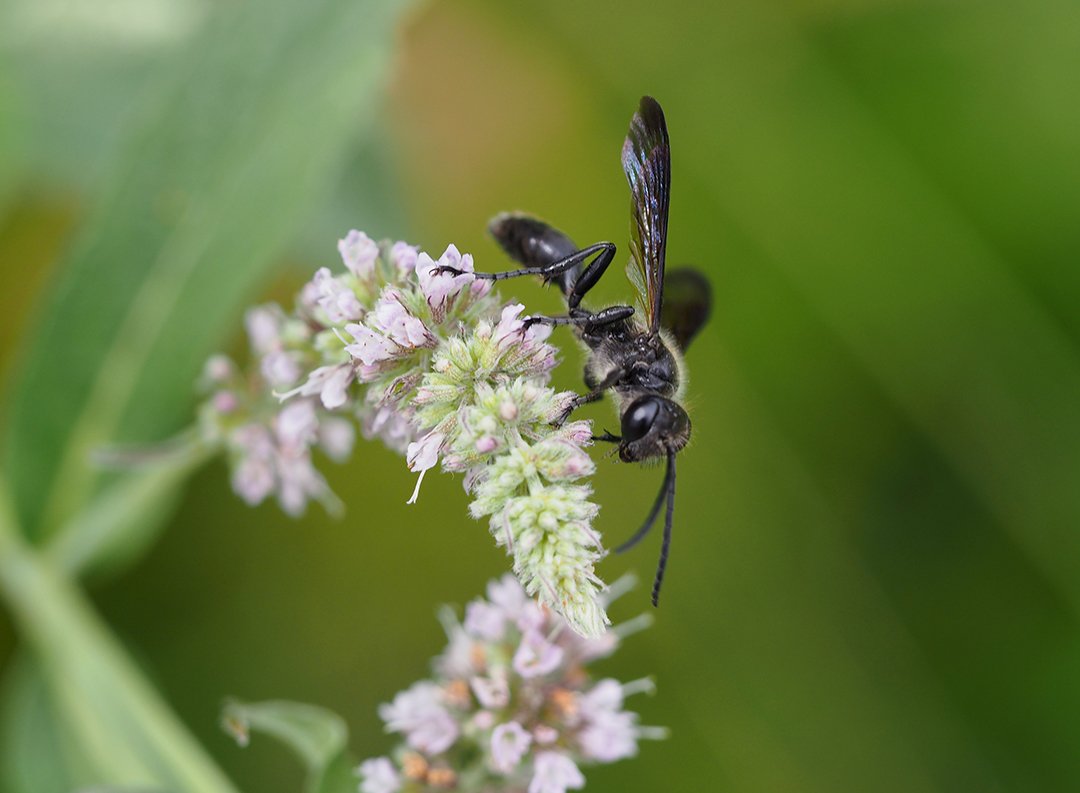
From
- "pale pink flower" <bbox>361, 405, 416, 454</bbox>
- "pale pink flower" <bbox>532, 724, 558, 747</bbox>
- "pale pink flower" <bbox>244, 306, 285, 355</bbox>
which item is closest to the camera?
"pale pink flower" <bbox>361, 405, 416, 454</bbox>

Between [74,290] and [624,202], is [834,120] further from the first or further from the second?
[74,290]

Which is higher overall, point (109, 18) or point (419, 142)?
point (109, 18)

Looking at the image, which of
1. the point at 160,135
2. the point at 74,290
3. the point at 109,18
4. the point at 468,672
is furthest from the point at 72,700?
the point at 109,18

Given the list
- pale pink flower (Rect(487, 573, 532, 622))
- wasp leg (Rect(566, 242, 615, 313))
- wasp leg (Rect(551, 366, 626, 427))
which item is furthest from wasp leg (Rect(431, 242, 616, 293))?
pale pink flower (Rect(487, 573, 532, 622))

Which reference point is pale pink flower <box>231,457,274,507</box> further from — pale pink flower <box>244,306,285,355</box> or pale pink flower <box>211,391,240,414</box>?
pale pink flower <box>244,306,285,355</box>

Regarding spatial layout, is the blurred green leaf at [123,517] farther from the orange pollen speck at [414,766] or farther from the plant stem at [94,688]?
the orange pollen speck at [414,766]

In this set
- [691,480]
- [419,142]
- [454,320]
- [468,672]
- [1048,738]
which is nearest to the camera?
[454,320]

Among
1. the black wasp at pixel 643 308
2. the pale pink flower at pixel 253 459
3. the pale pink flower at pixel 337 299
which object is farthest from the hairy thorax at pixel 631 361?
the pale pink flower at pixel 253 459
